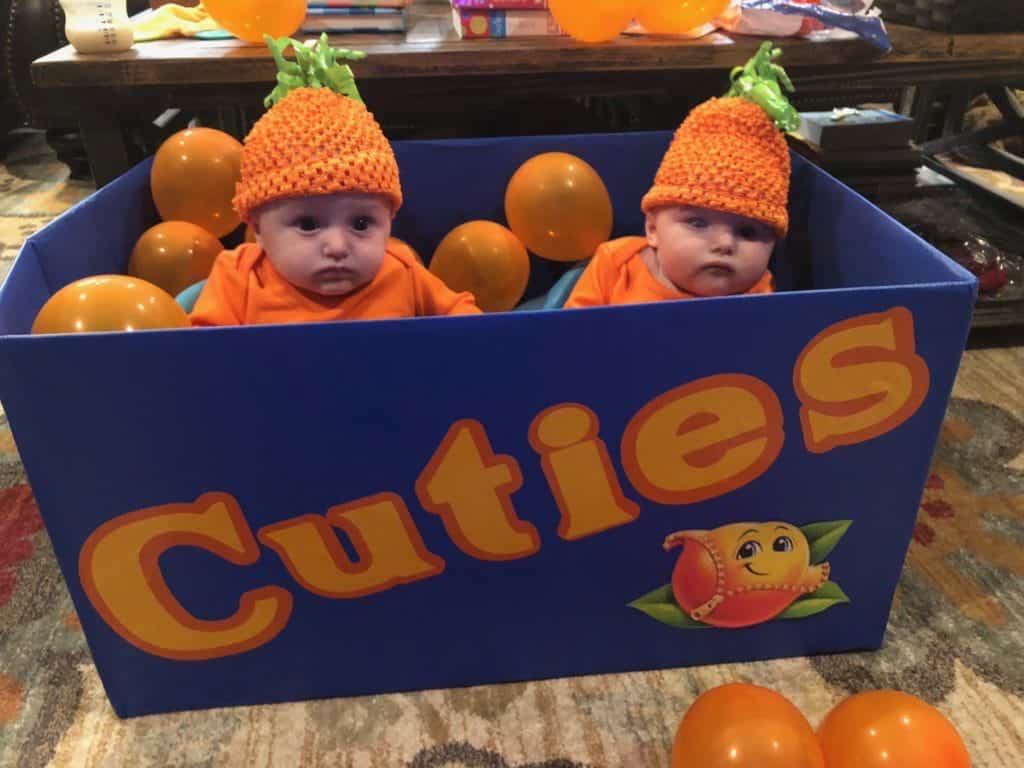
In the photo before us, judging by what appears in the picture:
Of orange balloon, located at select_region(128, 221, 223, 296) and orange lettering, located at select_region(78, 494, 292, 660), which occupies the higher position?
orange balloon, located at select_region(128, 221, 223, 296)

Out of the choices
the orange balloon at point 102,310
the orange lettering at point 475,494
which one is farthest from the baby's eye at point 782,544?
the orange balloon at point 102,310

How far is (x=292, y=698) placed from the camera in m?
0.84

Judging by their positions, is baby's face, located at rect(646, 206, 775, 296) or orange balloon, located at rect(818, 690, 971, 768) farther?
baby's face, located at rect(646, 206, 775, 296)

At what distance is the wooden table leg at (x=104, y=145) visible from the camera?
3.76ft

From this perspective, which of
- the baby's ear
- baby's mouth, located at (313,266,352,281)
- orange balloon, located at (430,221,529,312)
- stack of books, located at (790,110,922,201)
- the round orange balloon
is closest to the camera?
the round orange balloon

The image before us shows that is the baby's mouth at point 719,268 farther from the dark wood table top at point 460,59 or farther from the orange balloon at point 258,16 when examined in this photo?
the orange balloon at point 258,16

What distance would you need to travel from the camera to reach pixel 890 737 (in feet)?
2.22

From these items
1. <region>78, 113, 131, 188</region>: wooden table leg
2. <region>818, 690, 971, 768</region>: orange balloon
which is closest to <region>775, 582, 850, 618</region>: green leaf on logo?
<region>818, 690, 971, 768</region>: orange balloon

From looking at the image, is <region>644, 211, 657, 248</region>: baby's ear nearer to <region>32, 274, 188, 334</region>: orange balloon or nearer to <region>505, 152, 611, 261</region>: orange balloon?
<region>505, 152, 611, 261</region>: orange balloon

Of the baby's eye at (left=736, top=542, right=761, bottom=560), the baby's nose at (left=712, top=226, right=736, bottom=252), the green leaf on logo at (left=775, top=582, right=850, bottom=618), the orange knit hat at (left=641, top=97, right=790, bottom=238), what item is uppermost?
the orange knit hat at (left=641, top=97, right=790, bottom=238)

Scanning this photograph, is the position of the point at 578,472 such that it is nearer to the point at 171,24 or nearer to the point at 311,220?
the point at 311,220

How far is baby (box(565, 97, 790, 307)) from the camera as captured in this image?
917mm

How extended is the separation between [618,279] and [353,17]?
0.52 metres

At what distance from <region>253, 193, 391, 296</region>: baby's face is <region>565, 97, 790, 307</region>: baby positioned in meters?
0.29
